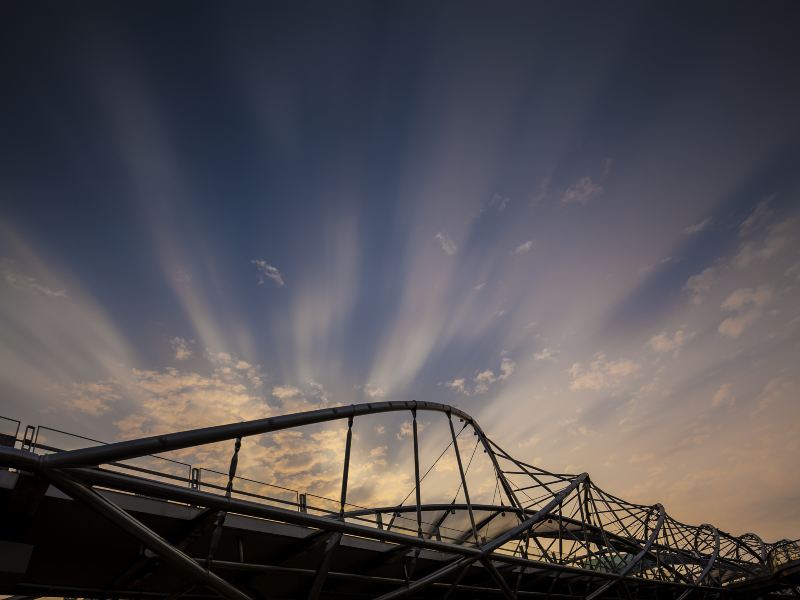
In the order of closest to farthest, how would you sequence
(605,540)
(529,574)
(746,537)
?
(529,574) < (605,540) < (746,537)

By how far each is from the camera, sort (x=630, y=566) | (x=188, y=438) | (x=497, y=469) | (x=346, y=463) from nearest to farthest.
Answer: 1. (x=188, y=438)
2. (x=346, y=463)
3. (x=497, y=469)
4. (x=630, y=566)

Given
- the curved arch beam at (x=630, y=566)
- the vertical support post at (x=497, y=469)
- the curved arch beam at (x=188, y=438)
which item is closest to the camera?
the curved arch beam at (x=188, y=438)

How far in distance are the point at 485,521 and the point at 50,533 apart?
3051 centimetres

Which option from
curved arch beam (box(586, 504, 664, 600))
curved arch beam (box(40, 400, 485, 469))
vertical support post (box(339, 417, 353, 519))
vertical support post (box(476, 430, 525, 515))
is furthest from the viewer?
curved arch beam (box(586, 504, 664, 600))

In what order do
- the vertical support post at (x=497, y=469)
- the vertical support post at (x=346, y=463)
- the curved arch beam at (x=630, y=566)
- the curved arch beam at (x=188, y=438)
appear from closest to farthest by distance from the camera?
the curved arch beam at (x=188, y=438) < the vertical support post at (x=346, y=463) < the vertical support post at (x=497, y=469) < the curved arch beam at (x=630, y=566)

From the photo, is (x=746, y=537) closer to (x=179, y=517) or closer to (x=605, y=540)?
(x=605, y=540)

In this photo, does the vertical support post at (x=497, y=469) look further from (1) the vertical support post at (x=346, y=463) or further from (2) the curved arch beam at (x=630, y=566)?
(1) the vertical support post at (x=346, y=463)

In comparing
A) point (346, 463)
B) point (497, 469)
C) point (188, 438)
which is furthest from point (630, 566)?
point (188, 438)

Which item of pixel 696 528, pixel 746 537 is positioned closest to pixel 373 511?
pixel 696 528

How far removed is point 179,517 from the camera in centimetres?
1296

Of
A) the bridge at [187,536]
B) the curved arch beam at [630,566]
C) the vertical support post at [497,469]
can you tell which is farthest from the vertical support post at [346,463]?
the curved arch beam at [630,566]

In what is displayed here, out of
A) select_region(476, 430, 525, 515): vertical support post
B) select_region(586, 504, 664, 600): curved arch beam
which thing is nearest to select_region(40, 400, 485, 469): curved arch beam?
select_region(476, 430, 525, 515): vertical support post

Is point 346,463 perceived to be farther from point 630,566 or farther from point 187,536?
point 630,566

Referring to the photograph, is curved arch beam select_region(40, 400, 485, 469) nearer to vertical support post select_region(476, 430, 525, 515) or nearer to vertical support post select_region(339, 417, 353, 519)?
vertical support post select_region(339, 417, 353, 519)
